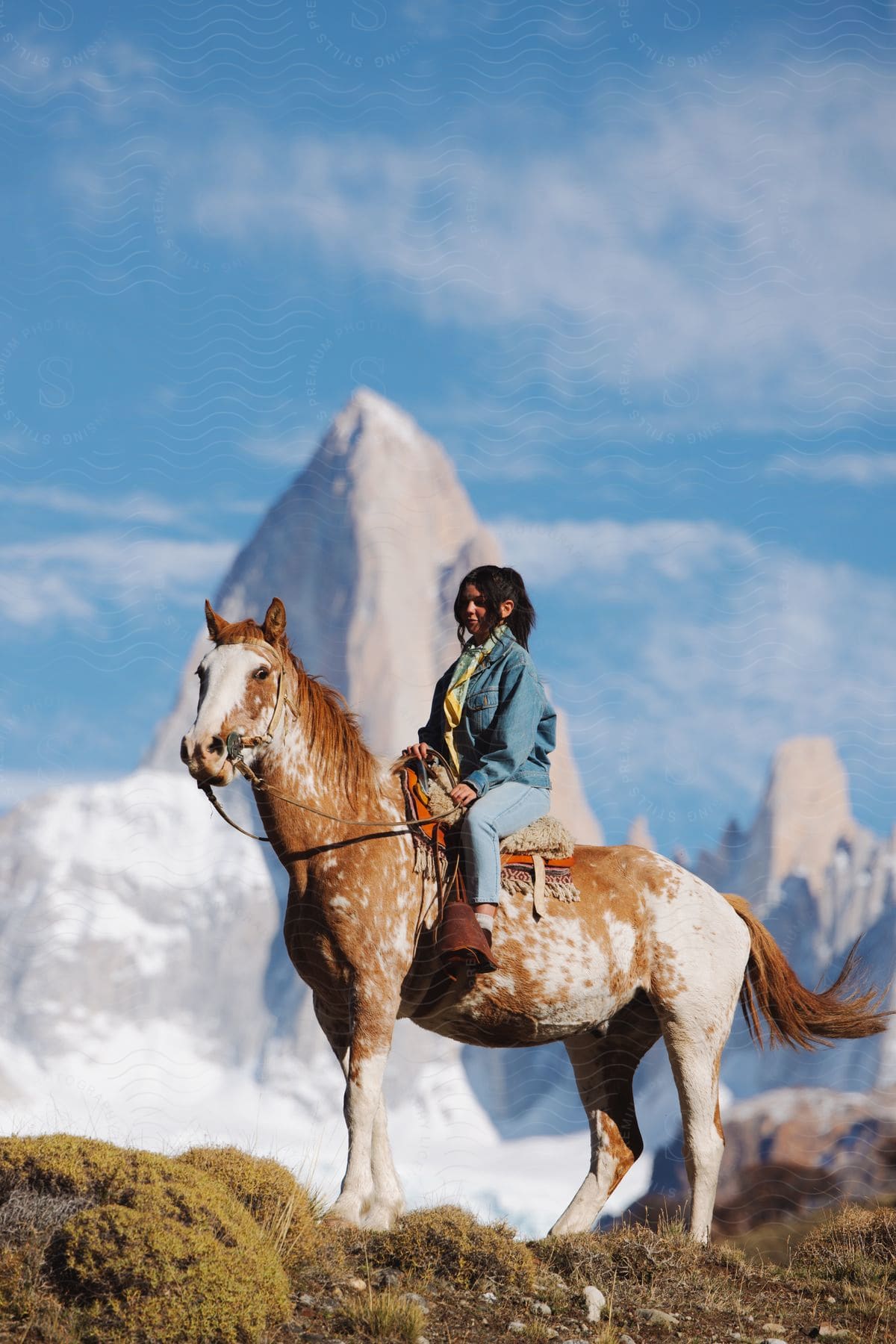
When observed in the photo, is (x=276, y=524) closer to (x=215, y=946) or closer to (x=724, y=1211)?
(x=215, y=946)

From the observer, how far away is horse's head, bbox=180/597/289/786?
6.50 metres

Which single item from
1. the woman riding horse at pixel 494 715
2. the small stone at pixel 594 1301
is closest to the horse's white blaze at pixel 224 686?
the woman riding horse at pixel 494 715

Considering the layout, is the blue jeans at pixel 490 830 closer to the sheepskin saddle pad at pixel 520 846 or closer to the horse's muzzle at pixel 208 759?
the sheepskin saddle pad at pixel 520 846

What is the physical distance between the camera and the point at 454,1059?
62125mm

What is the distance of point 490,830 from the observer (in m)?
7.21

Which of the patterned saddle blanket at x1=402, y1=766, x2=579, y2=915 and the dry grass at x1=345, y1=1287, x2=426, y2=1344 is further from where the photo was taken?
the patterned saddle blanket at x1=402, y1=766, x2=579, y2=915

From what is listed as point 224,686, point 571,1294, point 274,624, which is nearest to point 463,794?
point 274,624

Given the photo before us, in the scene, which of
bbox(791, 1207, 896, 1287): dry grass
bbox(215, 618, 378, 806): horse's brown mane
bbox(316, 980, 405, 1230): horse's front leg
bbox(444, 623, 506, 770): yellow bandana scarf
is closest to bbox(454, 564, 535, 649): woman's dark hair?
bbox(444, 623, 506, 770): yellow bandana scarf

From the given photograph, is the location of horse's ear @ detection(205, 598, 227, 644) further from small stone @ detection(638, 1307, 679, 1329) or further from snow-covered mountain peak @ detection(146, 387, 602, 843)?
snow-covered mountain peak @ detection(146, 387, 602, 843)

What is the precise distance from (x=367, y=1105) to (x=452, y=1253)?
884 mm

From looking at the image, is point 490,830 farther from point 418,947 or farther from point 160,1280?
point 160,1280

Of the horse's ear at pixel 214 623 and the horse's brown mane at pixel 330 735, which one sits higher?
the horse's ear at pixel 214 623

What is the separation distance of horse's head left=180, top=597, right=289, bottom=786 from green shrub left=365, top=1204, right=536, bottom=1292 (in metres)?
2.30

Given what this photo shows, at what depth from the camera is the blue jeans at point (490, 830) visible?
7086 millimetres
